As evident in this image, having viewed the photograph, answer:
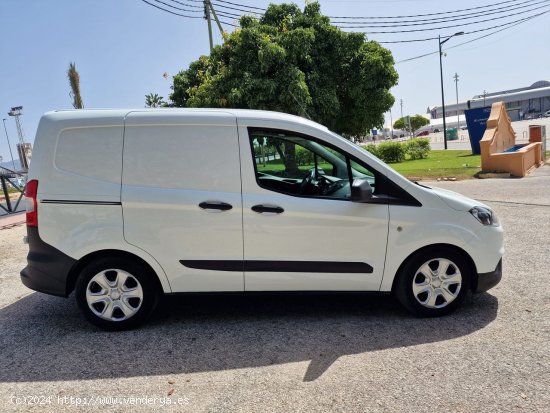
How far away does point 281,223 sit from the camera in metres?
3.68

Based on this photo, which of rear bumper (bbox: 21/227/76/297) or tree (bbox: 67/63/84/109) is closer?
rear bumper (bbox: 21/227/76/297)

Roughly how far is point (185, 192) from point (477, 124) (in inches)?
1042

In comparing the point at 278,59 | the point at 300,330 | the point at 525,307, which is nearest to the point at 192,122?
the point at 300,330

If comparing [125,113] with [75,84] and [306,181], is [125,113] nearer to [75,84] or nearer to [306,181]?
[306,181]

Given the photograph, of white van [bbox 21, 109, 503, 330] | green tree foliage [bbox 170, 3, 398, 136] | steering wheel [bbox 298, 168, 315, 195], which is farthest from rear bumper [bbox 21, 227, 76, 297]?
green tree foliage [bbox 170, 3, 398, 136]

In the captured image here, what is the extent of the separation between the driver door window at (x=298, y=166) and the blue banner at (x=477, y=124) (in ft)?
81.0

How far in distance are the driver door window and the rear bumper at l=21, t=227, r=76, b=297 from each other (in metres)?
1.81

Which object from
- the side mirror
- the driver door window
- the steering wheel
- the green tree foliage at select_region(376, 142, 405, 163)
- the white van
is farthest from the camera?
the green tree foliage at select_region(376, 142, 405, 163)

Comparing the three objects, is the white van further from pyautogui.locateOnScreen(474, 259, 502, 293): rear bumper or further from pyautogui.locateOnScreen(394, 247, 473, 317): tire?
pyautogui.locateOnScreen(474, 259, 502, 293): rear bumper

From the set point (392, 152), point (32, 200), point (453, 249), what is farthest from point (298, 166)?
point (392, 152)

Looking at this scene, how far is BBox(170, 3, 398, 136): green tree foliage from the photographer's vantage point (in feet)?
47.5

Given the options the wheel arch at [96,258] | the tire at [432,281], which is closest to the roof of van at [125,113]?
the wheel arch at [96,258]

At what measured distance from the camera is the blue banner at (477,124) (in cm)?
2591

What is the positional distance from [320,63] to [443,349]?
1469 centimetres
